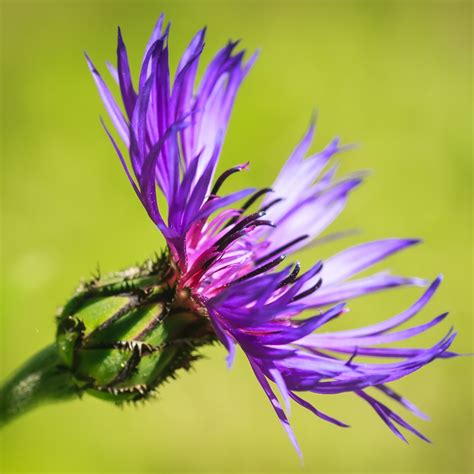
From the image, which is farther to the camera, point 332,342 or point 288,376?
point 332,342

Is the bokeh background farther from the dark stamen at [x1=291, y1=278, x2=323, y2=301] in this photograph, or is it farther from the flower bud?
the dark stamen at [x1=291, y1=278, x2=323, y2=301]

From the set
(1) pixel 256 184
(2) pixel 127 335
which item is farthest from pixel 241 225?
(1) pixel 256 184

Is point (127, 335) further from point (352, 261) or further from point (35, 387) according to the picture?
point (352, 261)

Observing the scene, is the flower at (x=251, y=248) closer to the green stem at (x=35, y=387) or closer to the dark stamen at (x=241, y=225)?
the dark stamen at (x=241, y=225)

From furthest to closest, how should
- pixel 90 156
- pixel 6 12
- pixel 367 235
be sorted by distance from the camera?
pixel 6 12
pixel 367 235
pixel 90 156

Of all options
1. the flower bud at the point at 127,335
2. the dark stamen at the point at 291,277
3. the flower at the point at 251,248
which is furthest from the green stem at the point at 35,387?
the dark stamen at the point at 291,277

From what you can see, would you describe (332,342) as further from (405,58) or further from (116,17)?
(405,58)

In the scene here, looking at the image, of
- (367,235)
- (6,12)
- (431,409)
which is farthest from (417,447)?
(6,12)
